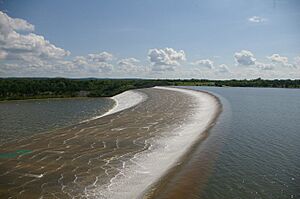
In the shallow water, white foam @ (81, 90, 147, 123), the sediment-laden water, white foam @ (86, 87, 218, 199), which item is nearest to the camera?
the shallow water

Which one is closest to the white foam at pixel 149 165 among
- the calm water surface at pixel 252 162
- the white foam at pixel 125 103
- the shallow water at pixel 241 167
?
the shallow water at pixel 241 167

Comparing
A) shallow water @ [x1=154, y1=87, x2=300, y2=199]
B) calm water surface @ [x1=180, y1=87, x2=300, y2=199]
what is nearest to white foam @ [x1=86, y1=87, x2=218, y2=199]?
shallow water @ [x1=154, y1=87, x2=300, y2=199]

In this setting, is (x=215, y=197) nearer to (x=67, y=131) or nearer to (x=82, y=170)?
(x=82, y=170)

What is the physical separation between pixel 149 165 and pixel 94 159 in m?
2.25

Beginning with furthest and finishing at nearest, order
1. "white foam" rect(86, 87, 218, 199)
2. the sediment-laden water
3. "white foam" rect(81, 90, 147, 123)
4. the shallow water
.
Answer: "white foam" rect(81, 90, 147, 123), the sediment-laden water, "white foam" rect(86, 87, 218, 199), the shallow water

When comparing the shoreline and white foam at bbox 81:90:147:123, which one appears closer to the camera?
the shoreline

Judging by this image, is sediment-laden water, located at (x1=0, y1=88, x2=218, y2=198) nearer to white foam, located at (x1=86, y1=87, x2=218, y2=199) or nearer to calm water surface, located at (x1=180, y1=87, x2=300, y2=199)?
white foam, located at (x1=86, y1=87, x2=218, y2=199)

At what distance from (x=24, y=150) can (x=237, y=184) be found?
30.3ft

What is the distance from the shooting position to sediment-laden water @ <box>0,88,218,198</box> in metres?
8.86

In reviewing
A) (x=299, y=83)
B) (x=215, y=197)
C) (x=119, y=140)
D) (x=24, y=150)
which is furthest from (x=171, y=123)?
(x=299, y=83)

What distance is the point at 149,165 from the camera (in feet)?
35.8

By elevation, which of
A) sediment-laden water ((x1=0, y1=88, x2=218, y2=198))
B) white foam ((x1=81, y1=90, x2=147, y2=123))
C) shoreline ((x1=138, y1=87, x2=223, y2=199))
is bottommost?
white foam ((x1=81, y1=90, x2=147, y2=123))

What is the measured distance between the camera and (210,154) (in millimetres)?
11953

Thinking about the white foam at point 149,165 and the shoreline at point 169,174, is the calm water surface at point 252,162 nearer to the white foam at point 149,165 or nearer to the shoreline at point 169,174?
the shoreline at point 169,174
